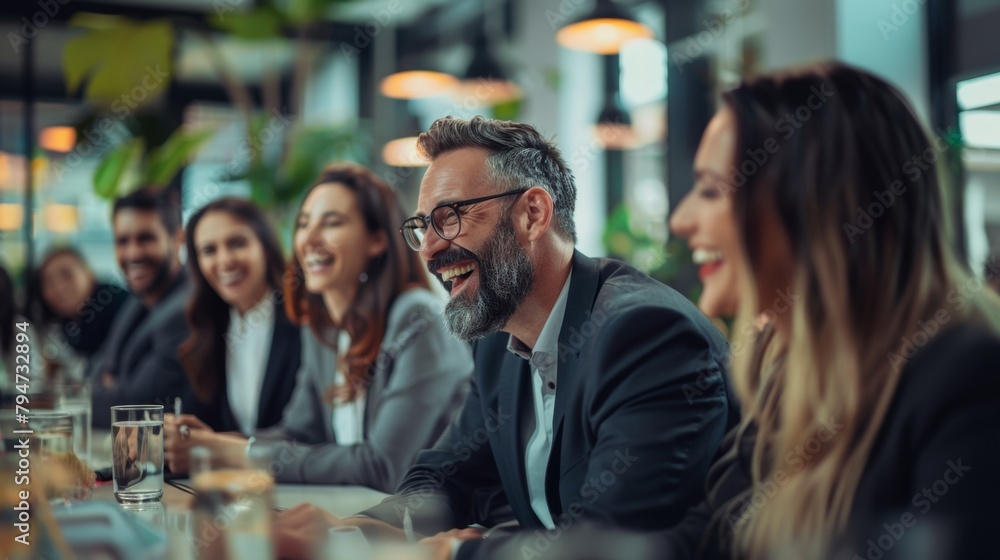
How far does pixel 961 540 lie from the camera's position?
1.11 m

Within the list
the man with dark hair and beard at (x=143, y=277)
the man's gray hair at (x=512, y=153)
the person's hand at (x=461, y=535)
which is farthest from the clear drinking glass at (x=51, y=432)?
the man with dark hair and beard at (x=143, y=277)

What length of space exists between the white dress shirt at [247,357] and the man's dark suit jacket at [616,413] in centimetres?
137

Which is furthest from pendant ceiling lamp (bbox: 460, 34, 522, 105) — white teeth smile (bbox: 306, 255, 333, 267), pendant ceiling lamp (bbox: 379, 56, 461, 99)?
white teeth smile (bbox: 306, 255, 333, 267)

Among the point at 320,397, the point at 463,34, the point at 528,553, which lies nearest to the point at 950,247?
the point at 528,553

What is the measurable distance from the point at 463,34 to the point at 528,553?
18.7 ft

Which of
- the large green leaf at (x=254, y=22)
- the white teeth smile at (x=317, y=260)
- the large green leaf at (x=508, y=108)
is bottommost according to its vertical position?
the white teeth smile at (x=317, y=260)

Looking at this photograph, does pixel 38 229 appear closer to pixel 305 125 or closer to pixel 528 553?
pixel 305 125

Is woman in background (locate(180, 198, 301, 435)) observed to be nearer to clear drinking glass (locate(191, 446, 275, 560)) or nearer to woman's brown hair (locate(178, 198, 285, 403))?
woman's brown hair (locate(178, 198, 285, 403))

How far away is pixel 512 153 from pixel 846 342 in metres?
→ 0.71

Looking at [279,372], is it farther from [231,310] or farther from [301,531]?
[301,531]

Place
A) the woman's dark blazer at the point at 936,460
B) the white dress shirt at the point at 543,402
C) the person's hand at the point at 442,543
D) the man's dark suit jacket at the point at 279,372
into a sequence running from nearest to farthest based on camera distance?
the woman's dark blazer at the point at 936,460, the person's hand at the point at 442,543, the white dress shirt at the point at 543,402, the man's dark suit jacket at the point at 279,372

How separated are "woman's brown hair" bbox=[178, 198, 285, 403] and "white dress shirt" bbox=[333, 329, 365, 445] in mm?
554

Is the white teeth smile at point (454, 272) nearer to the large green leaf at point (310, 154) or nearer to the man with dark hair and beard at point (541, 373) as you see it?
the man with dark hair and beard at point (541, 373)

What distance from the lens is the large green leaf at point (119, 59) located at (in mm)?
3797
